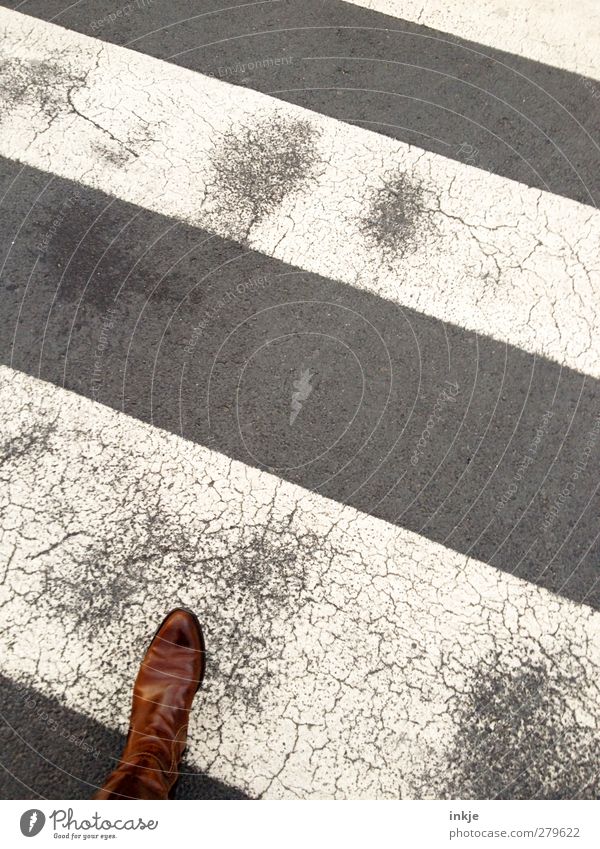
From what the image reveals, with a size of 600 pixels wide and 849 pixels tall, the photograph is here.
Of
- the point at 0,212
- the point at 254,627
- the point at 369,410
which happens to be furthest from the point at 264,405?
Result: the point at 0,212

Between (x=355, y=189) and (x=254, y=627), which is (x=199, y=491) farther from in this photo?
(x=355, y=189)

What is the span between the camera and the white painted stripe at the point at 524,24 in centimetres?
352

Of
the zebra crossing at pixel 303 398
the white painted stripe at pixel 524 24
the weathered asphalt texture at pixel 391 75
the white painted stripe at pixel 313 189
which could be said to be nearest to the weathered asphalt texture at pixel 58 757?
the zebra crossing at pixel 303 398

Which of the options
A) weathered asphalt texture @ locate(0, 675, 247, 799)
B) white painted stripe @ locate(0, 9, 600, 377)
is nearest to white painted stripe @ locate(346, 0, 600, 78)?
white painted stripe @ locate(0, 9, 600, 377)

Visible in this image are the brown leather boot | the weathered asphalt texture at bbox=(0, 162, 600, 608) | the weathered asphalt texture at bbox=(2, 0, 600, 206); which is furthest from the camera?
the weathered asphalt texture at bbox=(2, 0, 600, 206)

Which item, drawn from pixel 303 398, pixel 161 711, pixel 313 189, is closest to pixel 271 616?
pixel 161 711

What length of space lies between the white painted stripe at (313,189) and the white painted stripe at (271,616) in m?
1.13

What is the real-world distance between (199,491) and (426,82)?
2.50 metres

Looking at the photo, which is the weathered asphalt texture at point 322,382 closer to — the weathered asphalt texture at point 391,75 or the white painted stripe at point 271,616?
the white painted stripe at point 271,616

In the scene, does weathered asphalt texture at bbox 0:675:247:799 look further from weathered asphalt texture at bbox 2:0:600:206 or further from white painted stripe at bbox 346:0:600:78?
white painted stripe at bbox 346:0:600:78

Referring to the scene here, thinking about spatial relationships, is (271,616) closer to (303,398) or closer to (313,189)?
(303,398)

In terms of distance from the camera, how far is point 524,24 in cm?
357

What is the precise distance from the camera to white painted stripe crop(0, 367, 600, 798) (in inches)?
106

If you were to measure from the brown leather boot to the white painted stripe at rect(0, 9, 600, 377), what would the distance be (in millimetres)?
1837
